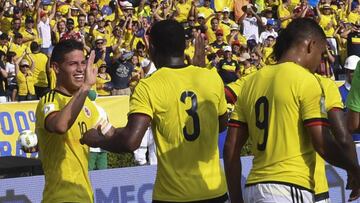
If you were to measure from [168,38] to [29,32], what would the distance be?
15.3 m

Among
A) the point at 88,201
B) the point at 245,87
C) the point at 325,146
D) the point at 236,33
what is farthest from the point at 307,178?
the point at 236,33

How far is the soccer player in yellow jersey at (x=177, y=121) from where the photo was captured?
20.1 feet

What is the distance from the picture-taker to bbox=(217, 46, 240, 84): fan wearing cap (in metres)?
19.9

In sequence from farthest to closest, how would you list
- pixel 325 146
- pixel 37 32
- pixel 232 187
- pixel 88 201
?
pixel 37 32, pixel 88 201, pixel 232 187, pixel 325 146

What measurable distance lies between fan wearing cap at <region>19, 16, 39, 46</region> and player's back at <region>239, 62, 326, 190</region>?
1526cm

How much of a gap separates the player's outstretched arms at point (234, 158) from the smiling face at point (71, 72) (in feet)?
4.93

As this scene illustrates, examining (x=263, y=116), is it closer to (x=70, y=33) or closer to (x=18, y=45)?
(x=18, y=45)

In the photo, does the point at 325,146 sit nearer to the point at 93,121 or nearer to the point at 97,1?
the point at 93,121

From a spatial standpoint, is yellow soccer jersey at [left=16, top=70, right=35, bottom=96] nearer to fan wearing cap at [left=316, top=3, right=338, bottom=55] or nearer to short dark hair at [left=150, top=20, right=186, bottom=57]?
fan wearing cap at [left=316, top=3, right=338, bottom=55]

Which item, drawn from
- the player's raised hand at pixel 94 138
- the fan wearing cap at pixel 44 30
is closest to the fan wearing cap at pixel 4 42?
the fan wearing cap at pixel 44 30

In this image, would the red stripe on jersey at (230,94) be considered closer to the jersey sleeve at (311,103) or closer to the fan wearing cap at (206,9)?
the jersey sleeve at (311,103)

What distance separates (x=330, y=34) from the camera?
24.6 m

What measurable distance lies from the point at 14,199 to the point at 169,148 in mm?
4071

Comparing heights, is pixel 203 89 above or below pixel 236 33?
above
